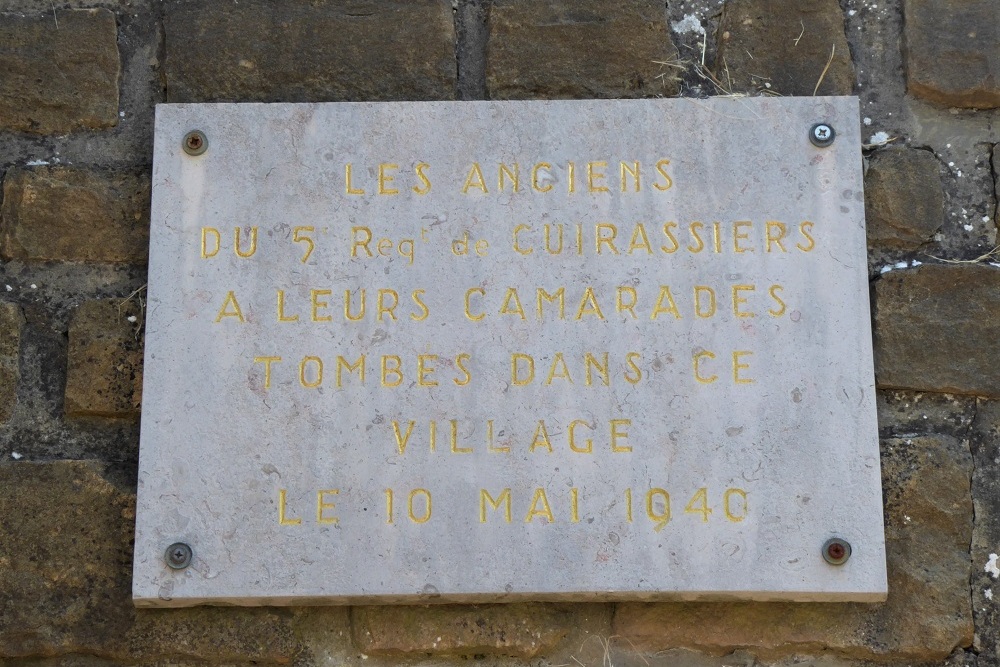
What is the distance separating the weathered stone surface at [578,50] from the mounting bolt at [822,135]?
1.08 feet

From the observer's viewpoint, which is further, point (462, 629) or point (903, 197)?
point (903, 197)

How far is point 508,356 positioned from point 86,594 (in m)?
0.97

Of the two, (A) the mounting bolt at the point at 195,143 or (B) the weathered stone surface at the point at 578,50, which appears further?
(B) the weathered stone surface at the point at 578,50

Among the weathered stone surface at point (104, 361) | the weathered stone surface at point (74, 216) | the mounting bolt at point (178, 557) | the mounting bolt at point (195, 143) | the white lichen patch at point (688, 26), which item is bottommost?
the mounting bolt at point (178, 557)

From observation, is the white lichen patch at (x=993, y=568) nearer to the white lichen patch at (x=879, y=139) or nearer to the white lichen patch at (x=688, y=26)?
the white lichen patch at (x=879, y=139)

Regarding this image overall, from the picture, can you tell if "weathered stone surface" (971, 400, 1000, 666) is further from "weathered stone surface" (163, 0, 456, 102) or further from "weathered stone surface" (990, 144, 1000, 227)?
"weathered stone surface" (163, 0, 456, 102)

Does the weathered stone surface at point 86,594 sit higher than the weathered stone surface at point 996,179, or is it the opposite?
the weathered stone surface at point 996,179

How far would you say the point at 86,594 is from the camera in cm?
244

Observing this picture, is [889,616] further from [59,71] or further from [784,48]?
[59,71]

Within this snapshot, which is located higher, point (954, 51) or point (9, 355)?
point (954, 51)

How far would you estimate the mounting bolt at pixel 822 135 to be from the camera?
101 inches

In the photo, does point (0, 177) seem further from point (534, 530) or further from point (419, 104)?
point (534, 530)

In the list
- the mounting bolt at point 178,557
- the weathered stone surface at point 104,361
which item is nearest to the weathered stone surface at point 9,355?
the weathered stone surface at point 104,361

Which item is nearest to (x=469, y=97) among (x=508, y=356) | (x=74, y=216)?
(x=508, y=356)
